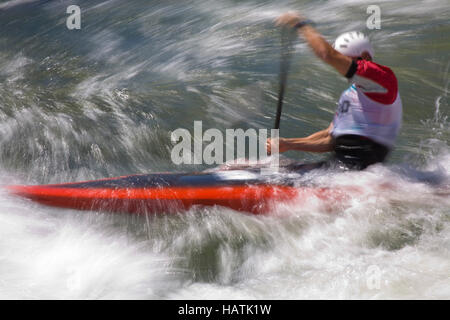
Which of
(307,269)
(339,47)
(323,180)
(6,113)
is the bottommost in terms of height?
(307,269)

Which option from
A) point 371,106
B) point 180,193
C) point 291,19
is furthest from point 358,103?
point 180,193

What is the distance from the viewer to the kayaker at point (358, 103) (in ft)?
8.89

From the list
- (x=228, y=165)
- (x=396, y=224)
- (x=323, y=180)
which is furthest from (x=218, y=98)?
(x=396, y=224)

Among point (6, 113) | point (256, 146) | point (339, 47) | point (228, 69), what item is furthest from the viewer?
point (228, 69)

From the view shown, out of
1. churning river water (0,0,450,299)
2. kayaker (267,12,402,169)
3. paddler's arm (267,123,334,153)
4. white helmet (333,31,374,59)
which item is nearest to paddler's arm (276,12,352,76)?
kayaker (267,12,402,169)

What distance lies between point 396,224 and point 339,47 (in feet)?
3.57

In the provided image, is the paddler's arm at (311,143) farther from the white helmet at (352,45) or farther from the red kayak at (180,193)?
the white helmet at (352,45)

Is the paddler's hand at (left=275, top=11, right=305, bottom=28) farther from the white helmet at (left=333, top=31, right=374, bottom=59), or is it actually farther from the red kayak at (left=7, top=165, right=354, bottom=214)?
the red kayak at (left=7, top=165, right=354, bottom=214)

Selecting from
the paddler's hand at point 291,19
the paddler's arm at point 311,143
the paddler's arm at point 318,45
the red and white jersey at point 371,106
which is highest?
the paddler's hand at point 291,19

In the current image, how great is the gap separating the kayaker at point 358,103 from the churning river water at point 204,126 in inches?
6.3

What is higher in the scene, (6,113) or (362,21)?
(362,21)

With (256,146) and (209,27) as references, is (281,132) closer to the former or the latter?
(256,146)

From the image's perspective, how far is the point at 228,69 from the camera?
5984mm

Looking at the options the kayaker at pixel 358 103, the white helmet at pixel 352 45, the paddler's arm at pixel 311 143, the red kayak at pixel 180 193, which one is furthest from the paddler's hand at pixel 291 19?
the red kayak at pixel 180 193
